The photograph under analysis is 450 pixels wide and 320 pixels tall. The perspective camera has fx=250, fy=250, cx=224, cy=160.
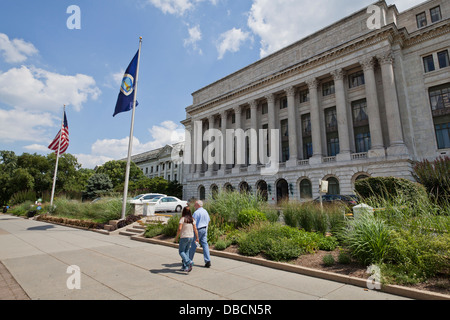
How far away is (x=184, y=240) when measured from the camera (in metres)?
6.63

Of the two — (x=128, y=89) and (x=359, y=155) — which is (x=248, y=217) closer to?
(x=128, y=89)

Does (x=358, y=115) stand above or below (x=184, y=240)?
above

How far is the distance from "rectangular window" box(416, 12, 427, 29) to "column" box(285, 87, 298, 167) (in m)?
16.1

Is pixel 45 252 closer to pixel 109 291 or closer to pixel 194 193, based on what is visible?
pixel 109 291

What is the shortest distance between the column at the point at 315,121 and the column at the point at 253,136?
944 cm

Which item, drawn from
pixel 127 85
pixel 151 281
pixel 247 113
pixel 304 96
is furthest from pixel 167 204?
pixel 304 96

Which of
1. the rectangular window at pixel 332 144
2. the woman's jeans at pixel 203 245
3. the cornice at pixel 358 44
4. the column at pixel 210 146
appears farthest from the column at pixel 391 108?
the column at pixel 210 146

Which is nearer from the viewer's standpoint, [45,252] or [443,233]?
[443,233]

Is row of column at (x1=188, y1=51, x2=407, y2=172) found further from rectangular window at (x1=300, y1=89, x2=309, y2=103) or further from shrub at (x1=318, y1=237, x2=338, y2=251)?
shrub at (x1=318, y1=237, x2=338, y2=251)

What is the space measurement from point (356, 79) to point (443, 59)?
857 cm

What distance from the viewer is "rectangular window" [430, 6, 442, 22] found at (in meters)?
29.0

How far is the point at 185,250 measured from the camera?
679 cm
